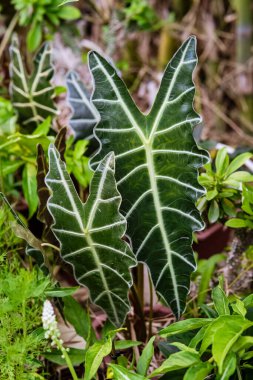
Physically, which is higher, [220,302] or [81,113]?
[81,113]

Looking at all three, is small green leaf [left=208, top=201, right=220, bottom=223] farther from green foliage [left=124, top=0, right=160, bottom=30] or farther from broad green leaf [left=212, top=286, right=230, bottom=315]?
green foliage [left=124, top=0, right=160, bottom=30]

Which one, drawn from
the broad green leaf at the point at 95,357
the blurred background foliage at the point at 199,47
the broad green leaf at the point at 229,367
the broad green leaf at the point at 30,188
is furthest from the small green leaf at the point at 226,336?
the blurred background foliage at the point at 199,47

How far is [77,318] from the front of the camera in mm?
796

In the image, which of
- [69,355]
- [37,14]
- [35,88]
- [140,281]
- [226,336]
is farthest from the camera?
[37,14]

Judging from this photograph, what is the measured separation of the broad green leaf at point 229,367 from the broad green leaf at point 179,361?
3cm

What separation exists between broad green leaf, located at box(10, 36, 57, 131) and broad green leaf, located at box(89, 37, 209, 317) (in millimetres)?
341

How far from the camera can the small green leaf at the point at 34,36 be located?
128 cm

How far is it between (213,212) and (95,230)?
20 cm

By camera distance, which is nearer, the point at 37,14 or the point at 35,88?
the point at 35,88

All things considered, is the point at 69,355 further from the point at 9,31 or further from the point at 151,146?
the point at 9,31

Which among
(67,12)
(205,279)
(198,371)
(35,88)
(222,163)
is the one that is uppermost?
(67,12)

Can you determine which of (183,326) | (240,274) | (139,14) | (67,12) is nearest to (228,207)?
(240,274)

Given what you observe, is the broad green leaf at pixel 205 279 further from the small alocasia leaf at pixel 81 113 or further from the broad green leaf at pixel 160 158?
the small alocasia leaf at pixel 81 113

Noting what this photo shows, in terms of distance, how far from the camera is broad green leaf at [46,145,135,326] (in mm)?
704
